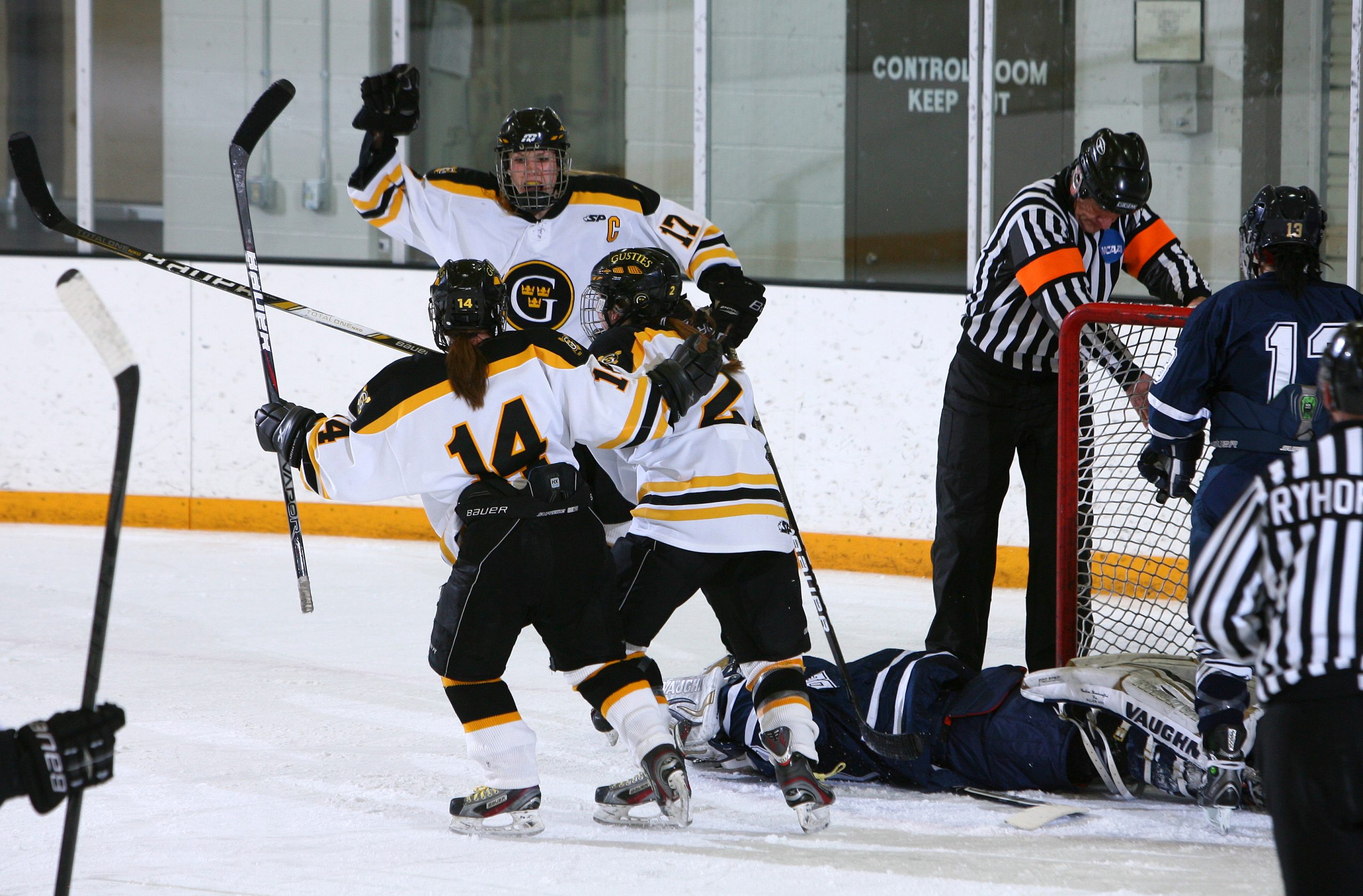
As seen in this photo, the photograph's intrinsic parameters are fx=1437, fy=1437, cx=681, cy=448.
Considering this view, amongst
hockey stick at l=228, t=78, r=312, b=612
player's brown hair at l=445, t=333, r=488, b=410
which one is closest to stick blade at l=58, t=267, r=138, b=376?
player's brown hair at l=445, t=333, r=488, b=410

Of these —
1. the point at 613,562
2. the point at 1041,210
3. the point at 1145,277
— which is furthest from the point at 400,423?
the point at 1145,277

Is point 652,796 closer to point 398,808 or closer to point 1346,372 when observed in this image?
point 398,808

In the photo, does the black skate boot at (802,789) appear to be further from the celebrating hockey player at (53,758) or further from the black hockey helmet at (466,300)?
the celebrating hockey player at (53,758)

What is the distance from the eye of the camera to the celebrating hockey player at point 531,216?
9.55 feet

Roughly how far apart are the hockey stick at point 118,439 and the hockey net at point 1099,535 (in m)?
1.95

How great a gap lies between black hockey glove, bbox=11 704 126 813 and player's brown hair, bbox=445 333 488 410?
2.89 ft

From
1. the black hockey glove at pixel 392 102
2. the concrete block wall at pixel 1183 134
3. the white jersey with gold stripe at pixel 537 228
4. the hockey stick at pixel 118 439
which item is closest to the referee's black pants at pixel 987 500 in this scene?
the white jersey with gold stripe at pixel 537 228

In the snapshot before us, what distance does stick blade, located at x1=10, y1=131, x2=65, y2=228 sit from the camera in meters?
2.80

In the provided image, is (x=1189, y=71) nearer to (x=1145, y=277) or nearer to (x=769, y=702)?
(x=1145, y=277)

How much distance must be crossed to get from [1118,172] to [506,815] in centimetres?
166

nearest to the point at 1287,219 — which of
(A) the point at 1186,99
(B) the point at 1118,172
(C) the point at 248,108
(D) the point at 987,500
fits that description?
(B) the point at 1118,172

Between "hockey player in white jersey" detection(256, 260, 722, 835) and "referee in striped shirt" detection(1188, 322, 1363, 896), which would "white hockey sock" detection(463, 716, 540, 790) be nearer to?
"hockey player in white jersey" detection(256, 260, 722, 835)

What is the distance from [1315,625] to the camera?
1368 mm

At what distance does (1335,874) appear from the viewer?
1.32 metres
